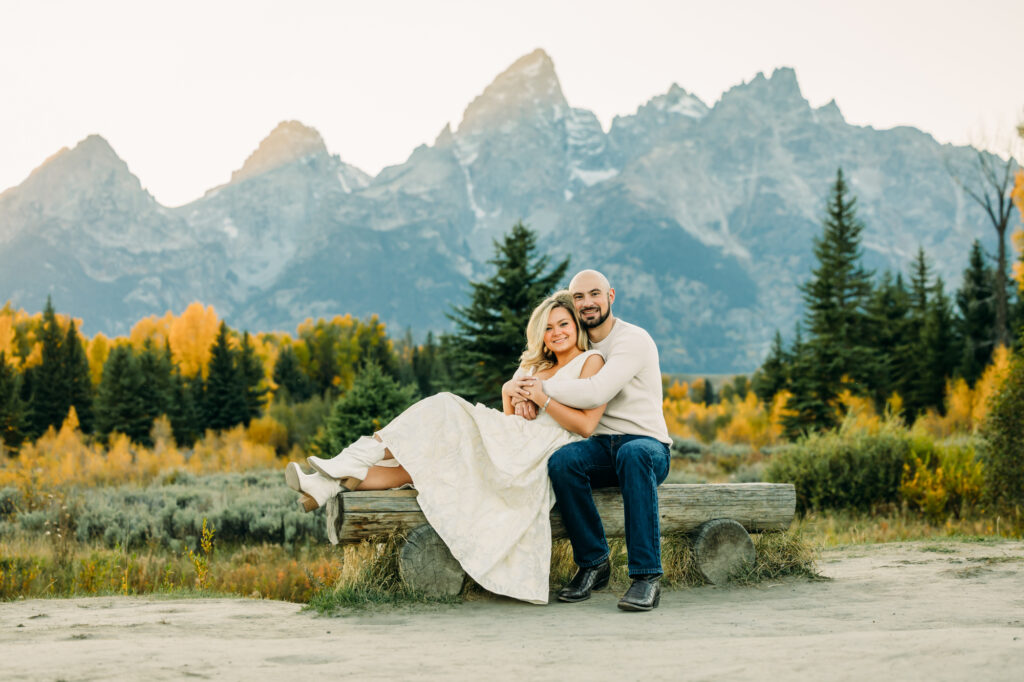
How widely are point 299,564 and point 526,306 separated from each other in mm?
10737

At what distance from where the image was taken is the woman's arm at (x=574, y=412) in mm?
5773

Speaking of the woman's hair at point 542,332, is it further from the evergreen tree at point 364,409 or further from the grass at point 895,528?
the evergreen tree at point 364,409

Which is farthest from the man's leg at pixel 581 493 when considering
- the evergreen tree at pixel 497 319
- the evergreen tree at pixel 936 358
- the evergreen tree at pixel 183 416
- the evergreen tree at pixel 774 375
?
the evergreen tree at pixel 774 375

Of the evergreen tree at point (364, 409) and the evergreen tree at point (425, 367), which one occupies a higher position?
the evergreen tree at point (425, 367)

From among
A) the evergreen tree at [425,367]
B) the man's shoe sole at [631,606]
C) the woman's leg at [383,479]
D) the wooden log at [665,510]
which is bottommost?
the man's shoe sole at [631,606]

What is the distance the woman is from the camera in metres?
5.69

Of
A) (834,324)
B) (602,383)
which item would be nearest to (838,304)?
(834,324)

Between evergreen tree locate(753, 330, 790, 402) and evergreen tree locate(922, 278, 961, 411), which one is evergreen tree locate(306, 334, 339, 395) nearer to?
evergreen tree locate(753, 330, 790, 402)

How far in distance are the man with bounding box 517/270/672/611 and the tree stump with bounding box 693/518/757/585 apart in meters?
0.66

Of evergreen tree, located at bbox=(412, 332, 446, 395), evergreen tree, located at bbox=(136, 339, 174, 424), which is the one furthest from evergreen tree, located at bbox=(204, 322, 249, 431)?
evergreen tree, located at bbox=(412, 332, 446, 395)

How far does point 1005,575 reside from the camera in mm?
6562

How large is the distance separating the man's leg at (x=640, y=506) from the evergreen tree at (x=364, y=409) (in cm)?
1291

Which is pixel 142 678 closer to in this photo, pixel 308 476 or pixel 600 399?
pixel 308 476

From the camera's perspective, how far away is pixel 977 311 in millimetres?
40000
